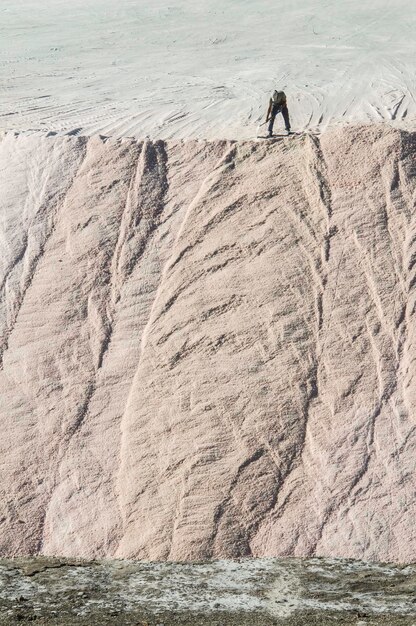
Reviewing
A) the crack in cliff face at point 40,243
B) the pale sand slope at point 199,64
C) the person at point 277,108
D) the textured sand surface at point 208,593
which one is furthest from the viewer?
the pale sand slope at point 199,64

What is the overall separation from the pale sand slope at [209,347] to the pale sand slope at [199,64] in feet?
6.46

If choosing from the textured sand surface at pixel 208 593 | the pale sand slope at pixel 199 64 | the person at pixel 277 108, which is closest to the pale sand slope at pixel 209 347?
the textured sand surface at pixel 208 593

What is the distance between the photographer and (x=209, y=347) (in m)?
25.2

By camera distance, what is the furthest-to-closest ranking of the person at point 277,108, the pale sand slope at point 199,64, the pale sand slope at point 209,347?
the pale sand slope at point 199,64, the person at point 277,108, the pale sand slope at point 209,347

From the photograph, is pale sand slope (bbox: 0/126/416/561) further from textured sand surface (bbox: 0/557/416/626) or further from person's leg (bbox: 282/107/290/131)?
person's leg (bbox: 282/107/290/131)

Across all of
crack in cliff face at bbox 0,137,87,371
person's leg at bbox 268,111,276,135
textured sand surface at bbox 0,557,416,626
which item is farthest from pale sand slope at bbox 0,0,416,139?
textured sand surface at bbox 0,557,416,626

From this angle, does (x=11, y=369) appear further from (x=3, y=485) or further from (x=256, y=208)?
(x=256, y=208)

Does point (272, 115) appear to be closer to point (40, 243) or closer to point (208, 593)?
point (40, 243)

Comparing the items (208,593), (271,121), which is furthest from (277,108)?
(208,593)

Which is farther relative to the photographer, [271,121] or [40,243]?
[271,121]

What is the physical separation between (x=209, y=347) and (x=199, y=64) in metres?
11.5

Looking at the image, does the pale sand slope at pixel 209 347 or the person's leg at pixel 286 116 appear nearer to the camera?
the pale sand slope at pixel 209 347

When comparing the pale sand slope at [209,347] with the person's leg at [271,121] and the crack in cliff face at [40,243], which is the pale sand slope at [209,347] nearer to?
the crack in cliff face at [40,243]

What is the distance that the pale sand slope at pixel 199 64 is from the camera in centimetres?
2941
